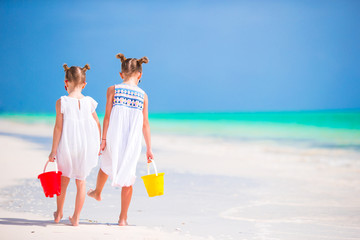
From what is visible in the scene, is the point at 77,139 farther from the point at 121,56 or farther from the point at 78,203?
the point at 121,56

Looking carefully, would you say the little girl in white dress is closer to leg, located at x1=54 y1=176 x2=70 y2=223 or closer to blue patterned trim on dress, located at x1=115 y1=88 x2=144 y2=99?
leg, located at x1=54 y1=176 x2=70 y2=223

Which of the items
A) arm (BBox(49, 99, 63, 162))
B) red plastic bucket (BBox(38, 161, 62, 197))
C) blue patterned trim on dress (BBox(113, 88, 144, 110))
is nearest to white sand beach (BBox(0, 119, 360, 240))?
red plastic bucket (BBox(38, 161, 62, 197))

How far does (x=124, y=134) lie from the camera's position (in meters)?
3.31

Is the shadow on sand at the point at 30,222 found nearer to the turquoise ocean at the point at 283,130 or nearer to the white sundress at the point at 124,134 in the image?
the white sundress at the point at 124,134

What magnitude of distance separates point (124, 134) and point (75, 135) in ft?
1.15

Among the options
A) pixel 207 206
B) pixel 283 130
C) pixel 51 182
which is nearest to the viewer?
pixel 51 182

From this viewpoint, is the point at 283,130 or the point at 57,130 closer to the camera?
the point at 57,130

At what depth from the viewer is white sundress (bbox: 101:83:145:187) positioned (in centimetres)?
328

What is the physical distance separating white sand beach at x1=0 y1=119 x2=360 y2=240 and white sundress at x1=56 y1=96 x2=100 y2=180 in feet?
1.42

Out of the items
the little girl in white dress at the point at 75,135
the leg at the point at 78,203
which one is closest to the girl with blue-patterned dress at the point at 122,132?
the little girl in white dress at the point at 75,135

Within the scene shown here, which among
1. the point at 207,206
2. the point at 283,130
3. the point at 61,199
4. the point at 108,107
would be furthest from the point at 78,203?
the point at 283,130

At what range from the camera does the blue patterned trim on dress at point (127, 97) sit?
3.30m

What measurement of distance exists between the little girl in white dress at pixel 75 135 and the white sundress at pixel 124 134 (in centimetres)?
12

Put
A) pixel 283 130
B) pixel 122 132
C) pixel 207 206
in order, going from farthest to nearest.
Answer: pixel 283 130, pixel 207 206, pixel 122 132
